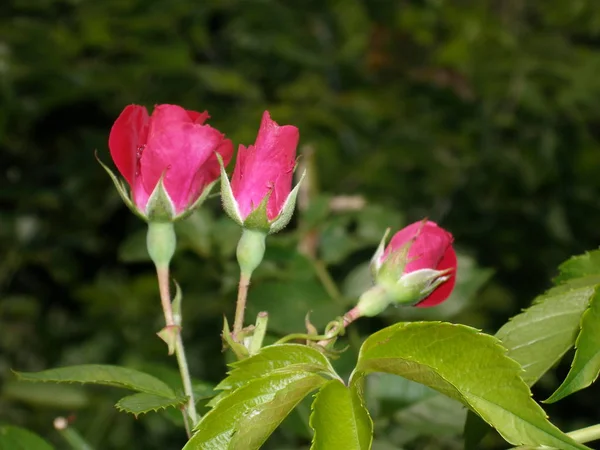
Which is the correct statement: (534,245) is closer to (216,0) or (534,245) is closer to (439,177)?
(439,177)

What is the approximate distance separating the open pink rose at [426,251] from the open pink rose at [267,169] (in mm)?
94

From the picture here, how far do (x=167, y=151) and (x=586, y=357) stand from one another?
0.31m

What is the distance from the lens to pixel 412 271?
0.52 m

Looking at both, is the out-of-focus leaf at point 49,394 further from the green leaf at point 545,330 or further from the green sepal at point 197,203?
the green leaf at point 545,330

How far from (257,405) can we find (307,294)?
52cm

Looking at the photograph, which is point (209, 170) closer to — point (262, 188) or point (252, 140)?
Answer: point (262, 188)

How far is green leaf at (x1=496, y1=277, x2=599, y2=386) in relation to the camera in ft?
1.60

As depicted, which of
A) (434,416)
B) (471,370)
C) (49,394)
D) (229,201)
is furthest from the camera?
(49,394)

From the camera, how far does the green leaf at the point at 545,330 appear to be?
488mm

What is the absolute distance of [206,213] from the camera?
47.4 inches

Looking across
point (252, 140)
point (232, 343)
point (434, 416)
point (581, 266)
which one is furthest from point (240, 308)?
point (252, 140)

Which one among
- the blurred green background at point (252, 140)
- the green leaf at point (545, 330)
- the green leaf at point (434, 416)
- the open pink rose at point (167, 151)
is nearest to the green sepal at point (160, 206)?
the open pink rose at point (167, 151)

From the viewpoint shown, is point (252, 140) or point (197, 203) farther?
point (252, 140)

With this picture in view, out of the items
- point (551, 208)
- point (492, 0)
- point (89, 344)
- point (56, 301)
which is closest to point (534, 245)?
point (551, 208)
